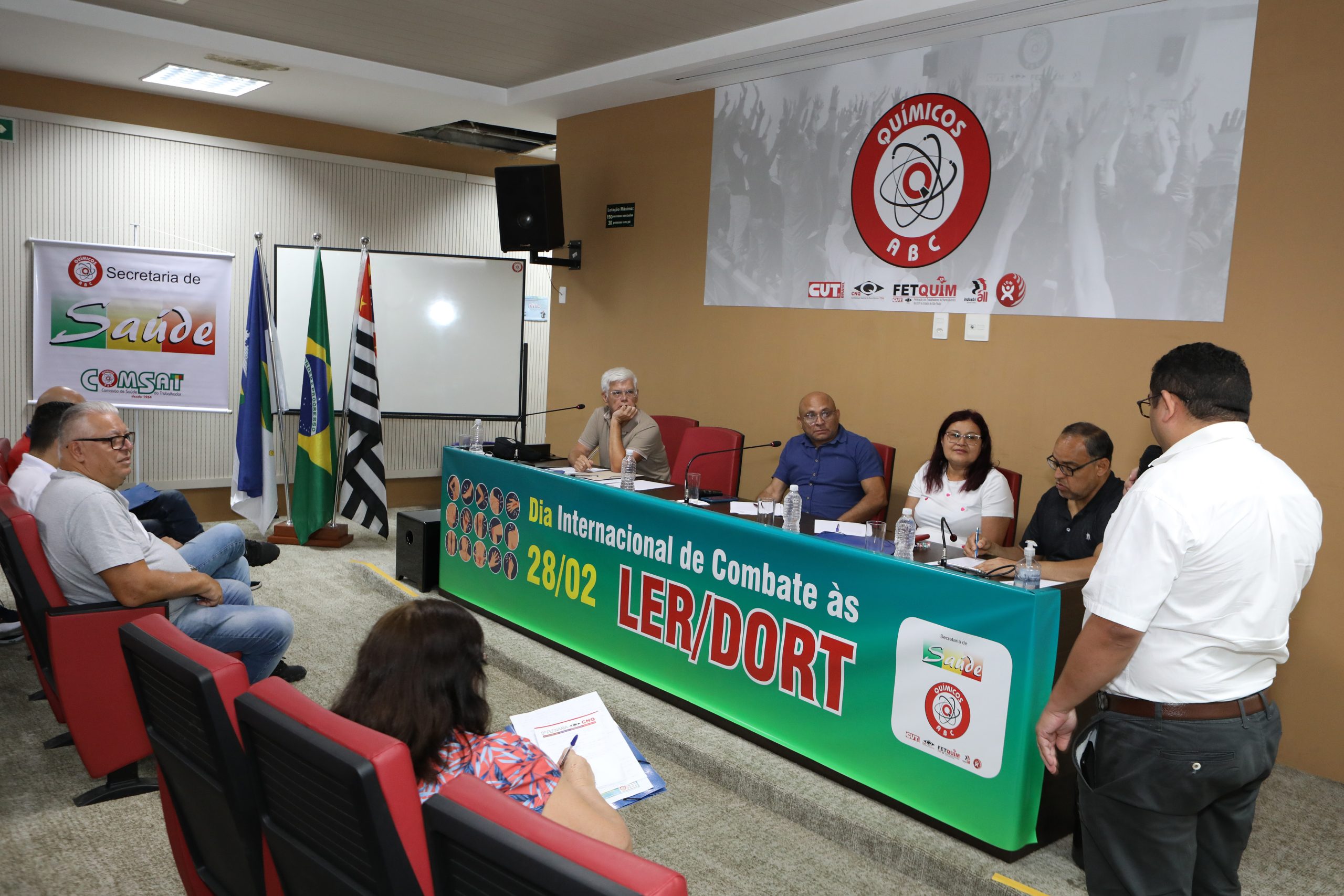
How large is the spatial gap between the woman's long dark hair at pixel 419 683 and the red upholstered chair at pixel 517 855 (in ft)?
1.18

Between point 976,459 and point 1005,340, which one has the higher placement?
point 1005,340

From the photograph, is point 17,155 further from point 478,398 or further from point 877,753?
point 877,753

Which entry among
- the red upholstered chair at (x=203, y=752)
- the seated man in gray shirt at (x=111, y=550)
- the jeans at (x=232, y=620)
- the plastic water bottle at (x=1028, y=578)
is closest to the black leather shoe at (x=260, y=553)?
the jeans at (x=232, y=620)

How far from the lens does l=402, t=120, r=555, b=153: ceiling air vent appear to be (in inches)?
273

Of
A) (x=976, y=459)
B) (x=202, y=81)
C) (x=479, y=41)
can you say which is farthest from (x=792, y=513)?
(x=202, y=81)

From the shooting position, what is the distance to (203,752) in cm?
168

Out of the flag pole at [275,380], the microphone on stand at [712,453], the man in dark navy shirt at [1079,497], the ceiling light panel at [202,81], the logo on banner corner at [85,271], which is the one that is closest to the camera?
the man in dark navy shirt at [1079,497]

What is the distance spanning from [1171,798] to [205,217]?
650 centimetres

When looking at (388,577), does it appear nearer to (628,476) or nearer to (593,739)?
(628,476)

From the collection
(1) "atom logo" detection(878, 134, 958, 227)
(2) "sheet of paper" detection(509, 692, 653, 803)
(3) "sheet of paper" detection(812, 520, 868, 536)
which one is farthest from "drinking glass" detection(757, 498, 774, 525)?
(1) "atom logo" detection(878, 134, 958, 227)

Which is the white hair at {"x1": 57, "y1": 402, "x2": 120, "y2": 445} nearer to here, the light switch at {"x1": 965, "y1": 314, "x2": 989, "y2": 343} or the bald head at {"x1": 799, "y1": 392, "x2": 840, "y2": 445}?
the bald head at {"x1": 799, "y1": 392, "x2": 840, "y2": 445}

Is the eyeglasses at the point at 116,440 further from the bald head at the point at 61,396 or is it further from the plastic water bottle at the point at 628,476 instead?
the plastic water bottle at the point at 628,476

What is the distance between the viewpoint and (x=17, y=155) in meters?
5.80

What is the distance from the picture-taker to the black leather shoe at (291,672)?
3742 millimetres
